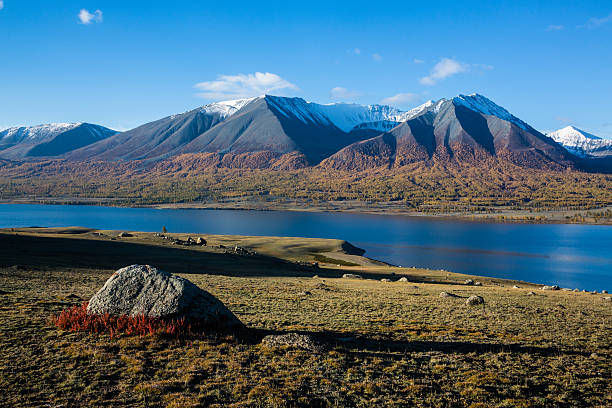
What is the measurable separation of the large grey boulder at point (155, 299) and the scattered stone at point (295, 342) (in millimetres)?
2262

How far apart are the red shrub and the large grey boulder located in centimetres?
23

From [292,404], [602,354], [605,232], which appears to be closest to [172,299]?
[292,404]

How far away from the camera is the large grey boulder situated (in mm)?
16031

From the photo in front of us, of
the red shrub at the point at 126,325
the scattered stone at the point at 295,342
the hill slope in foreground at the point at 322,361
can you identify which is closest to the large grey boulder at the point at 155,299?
the red shrub at the point at 126,325

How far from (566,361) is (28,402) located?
1833cm

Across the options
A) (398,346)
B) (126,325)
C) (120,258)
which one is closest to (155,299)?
(126,325)

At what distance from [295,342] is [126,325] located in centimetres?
669

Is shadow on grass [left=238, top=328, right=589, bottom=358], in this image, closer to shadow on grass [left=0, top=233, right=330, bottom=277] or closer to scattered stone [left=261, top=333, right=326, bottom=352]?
scattered stone [left=261, top=333, right=326, bottom=352]

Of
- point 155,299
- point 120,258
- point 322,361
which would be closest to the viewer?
point 322,361

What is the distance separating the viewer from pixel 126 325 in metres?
15.8

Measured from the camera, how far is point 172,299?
16.1 meters

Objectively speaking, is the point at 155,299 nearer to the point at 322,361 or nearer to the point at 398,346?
the point at 322,361

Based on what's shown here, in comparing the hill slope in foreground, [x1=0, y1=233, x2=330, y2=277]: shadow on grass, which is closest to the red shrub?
the hill slope in foreground

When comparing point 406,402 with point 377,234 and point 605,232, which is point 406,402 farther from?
point 605,232
